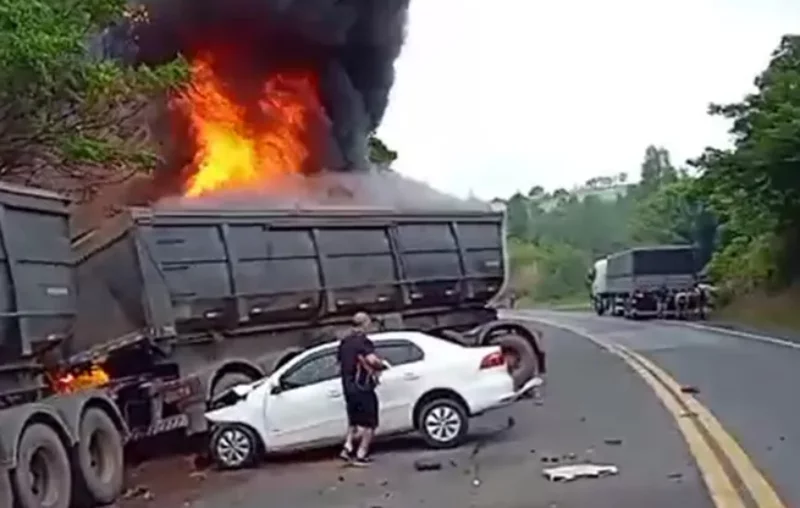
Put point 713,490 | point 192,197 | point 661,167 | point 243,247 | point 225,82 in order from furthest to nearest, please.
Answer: point 661,167, point 225,82, point 192,197, point 243,247, point 713,490

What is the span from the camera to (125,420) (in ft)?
53.2

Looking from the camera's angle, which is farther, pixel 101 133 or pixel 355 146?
pixel 355 146

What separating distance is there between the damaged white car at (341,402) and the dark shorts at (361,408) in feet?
1.76

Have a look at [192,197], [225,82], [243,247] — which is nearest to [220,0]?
[225,82]

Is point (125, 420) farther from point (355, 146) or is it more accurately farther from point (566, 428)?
point (355, 146)

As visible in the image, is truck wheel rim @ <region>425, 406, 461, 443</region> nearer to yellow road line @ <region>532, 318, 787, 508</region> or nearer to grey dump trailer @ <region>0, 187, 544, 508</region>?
yellow road line @ <region>532, 318, 787, 508</region>

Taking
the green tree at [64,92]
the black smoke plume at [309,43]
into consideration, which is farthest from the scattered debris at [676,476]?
the black smoke plume at [309,43]

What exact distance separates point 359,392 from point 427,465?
1.25m

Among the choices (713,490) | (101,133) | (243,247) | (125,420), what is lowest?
(713,490)

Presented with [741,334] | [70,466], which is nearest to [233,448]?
[70,466]

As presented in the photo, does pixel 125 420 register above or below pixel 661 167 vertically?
below

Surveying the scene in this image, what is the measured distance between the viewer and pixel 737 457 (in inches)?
532

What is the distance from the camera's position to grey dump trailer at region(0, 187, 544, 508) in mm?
14367

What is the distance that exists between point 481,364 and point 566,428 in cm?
134
